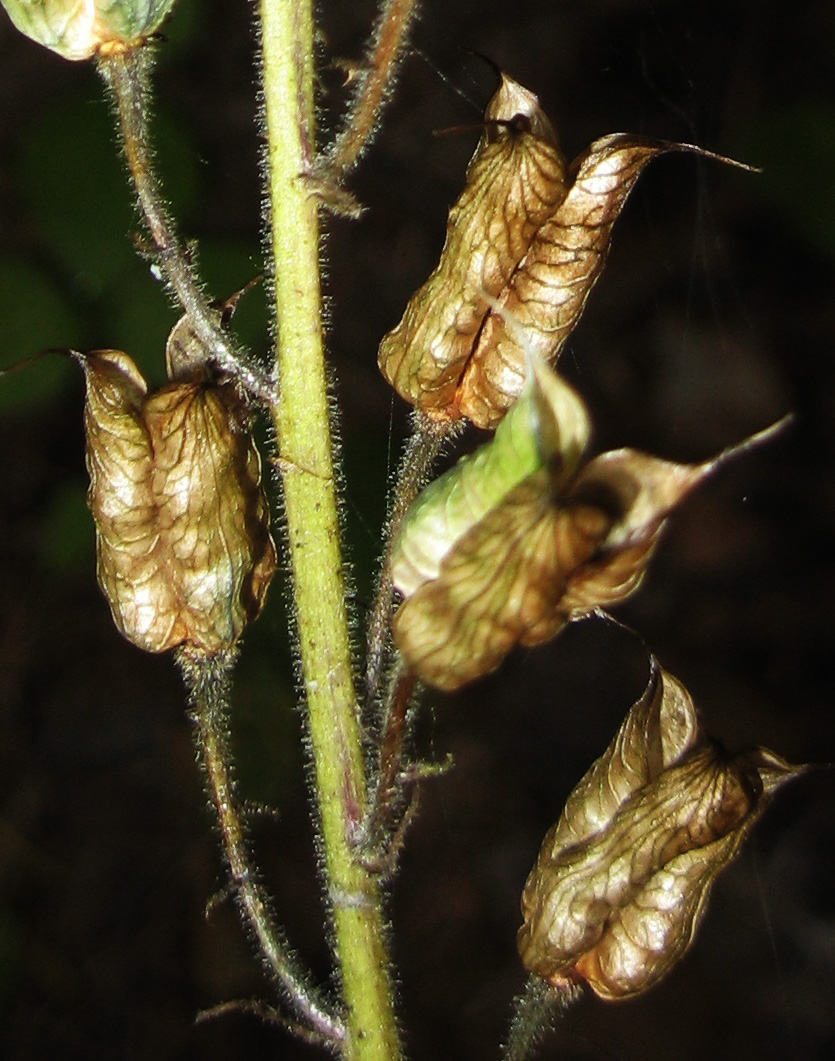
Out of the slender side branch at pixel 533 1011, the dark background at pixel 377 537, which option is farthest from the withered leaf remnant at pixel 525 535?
the dark background at pixel 377 537

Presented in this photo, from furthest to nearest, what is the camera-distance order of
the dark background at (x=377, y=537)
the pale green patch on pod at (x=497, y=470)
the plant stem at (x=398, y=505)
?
1. the dark background at (x=377, y=537)
2. the plant stem at (x=398, y=505)
3. the pale green patch on pod at (x=497, y=470)

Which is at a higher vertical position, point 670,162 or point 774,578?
point 670,162

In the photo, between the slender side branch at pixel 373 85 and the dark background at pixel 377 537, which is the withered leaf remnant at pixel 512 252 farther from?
the dark background at pixel 377 537

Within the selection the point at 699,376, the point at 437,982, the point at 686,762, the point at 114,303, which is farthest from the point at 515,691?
the point at 686,762

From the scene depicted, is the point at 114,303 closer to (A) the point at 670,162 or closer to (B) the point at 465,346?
(B) the point at 465,346

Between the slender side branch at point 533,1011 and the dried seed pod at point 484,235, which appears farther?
the slender side branch at point 533,1011
